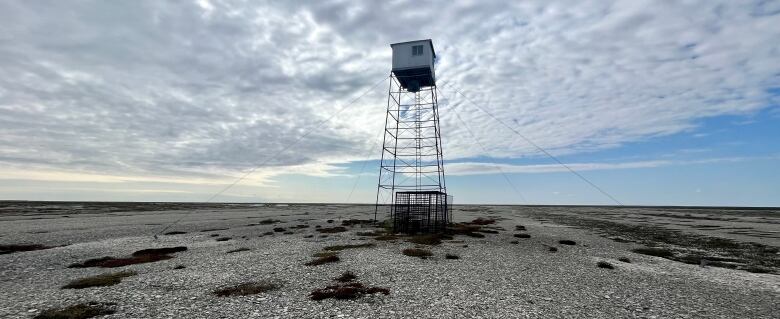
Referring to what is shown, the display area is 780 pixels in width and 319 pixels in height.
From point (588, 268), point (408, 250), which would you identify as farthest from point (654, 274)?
point (408, 250)

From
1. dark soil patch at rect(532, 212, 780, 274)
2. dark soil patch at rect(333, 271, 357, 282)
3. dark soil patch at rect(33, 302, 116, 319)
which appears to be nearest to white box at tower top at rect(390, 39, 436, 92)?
dark soil patch at rect(532, 212, 780, 274)

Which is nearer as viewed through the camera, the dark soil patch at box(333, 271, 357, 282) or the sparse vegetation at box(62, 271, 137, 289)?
the sparse vegetation at box(62, 271, 137, 289)

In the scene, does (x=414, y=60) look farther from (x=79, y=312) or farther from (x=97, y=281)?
(x=79, y=312)

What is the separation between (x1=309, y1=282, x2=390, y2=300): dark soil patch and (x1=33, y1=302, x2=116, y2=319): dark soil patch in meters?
8.43

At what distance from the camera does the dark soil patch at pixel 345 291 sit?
17438mm

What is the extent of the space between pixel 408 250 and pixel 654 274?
17018mm

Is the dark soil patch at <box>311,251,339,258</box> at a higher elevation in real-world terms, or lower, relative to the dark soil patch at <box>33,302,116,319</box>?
higher

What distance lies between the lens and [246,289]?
1866cm

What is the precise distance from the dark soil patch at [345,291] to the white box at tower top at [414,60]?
119 feet

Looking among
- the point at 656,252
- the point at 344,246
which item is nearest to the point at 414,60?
the point at 344,246

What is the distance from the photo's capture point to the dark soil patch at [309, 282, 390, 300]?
1744 centimetres

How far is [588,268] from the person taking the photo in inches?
977

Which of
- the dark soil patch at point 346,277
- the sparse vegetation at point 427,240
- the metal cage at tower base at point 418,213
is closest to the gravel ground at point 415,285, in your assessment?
the dark soil patch at point 346,277

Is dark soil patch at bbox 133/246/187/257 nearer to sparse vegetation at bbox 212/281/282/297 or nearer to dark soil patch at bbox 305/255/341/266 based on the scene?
dark soil patch at bbox 305/255/341/266
